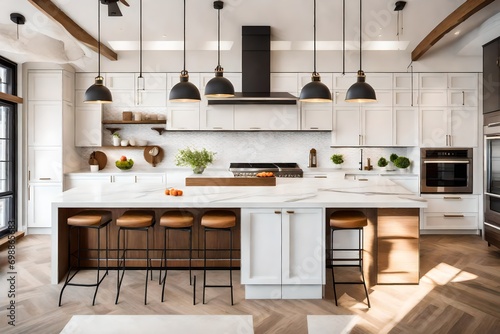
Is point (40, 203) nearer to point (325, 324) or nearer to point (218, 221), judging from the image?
point (218, 221)

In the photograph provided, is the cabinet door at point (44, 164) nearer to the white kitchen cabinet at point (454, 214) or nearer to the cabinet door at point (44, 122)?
the cabinet door at point (44, 122)

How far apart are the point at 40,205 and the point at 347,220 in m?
4.76

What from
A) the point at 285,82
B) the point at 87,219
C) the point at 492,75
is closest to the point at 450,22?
the point at 492,75

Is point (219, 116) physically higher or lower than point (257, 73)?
lower

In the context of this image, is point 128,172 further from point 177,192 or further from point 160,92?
point 177,192

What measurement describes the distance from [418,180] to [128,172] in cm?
470

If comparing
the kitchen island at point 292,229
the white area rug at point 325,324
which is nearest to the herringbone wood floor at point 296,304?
Result: the kitchen island at point 292,229

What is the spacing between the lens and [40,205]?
18.3 ft

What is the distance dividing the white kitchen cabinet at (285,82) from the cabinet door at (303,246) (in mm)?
3362

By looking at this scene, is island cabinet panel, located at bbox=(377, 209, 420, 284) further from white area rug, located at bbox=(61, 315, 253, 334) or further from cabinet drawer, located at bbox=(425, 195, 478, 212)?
cabinet drawer, located at bbox=(425, 195, 478, 212)

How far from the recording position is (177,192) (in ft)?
11.1

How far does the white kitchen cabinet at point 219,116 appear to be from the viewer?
6.04 metres

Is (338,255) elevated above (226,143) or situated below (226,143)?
below

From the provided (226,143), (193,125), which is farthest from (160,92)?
(226,143)
